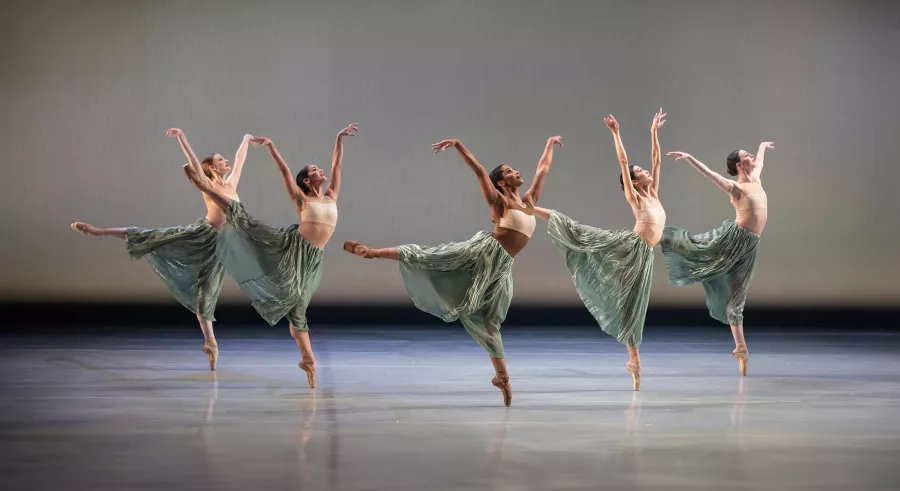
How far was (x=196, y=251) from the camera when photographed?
5715mm

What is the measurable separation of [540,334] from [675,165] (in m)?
1.87

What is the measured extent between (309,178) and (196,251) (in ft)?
3.56

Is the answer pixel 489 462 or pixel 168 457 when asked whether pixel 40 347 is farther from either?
pixel 489 462

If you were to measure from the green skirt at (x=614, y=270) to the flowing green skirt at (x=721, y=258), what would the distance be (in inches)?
20.5

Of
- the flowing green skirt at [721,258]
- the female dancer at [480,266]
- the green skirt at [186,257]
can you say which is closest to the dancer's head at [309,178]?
the female dancer at [480,266]

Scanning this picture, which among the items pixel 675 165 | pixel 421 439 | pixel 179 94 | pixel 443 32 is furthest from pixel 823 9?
pixel 421 439

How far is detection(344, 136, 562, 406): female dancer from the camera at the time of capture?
15.1ft

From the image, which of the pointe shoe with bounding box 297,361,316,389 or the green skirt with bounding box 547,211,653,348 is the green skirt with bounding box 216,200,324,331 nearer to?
the pointe shoe with bounding box 297,361,316,389

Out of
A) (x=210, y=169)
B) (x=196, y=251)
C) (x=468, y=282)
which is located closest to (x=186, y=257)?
(x=196, y=251)

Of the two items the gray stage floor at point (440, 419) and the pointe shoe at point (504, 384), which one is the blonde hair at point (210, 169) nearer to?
the gray stage floor at point (440, 419)

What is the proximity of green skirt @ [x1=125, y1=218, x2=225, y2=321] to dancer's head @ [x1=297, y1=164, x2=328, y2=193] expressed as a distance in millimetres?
876

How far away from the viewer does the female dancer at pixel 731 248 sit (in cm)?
561

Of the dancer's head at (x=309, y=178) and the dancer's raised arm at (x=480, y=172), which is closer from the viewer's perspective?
the dancer's raised arm at (x=480, y=172)

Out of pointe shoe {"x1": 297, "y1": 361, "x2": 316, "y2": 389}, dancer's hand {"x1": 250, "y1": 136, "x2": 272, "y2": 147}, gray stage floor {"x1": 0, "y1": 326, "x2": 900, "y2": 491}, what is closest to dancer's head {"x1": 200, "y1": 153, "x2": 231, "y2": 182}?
dancer's hand {"x1": 250, "y1": 136, "x2": 272, "y2": 147}
